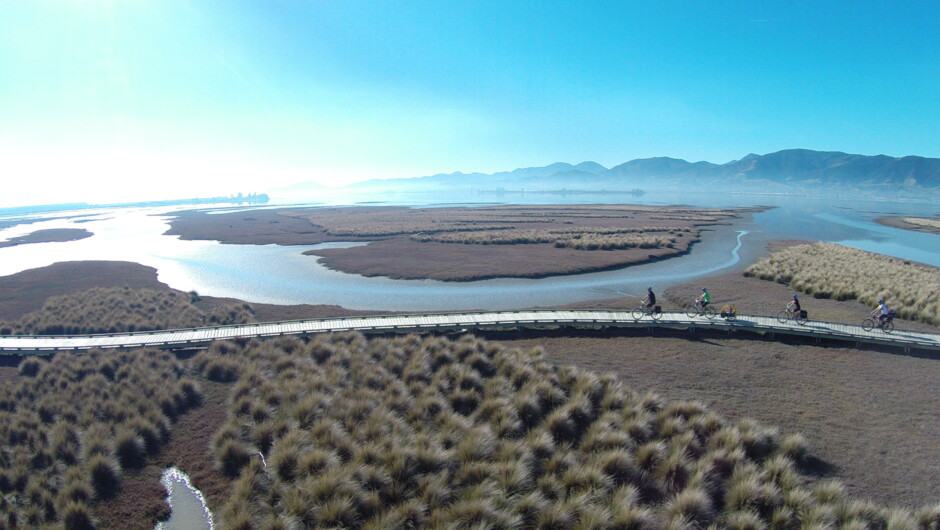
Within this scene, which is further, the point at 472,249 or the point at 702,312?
the point at 472,249

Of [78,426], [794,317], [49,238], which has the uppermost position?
[49,238]

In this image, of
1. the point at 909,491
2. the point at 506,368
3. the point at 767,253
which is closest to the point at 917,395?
the point at 909,491

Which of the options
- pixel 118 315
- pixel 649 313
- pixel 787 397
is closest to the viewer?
pixel 787 397

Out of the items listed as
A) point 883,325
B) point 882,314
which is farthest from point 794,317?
point 883,325

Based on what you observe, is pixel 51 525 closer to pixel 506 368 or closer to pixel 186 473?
pixel 186 473

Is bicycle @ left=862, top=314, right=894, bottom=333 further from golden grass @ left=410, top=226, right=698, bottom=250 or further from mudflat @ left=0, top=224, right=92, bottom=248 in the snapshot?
mudflat @ left=0, top=224, right=92, bottom=248

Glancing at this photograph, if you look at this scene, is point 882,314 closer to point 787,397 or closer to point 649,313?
point 649,313

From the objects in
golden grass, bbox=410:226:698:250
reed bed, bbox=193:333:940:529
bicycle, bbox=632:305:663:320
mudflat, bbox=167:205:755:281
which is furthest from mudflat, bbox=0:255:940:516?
golden grass, bbox=410:226:698:250

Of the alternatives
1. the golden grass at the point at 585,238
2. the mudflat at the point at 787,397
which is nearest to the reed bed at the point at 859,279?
the mudflat at the point at 787,397
